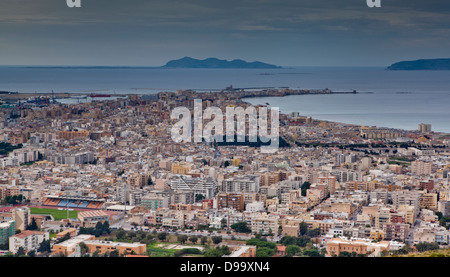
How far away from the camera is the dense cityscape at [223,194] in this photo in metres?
5.42

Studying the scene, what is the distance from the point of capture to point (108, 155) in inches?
416

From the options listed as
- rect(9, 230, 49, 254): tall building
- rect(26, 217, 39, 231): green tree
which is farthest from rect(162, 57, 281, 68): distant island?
rect(9, 230, 49, 254): tall building

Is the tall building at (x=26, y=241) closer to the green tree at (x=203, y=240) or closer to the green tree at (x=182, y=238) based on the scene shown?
the green tree at (x=182, y=238)

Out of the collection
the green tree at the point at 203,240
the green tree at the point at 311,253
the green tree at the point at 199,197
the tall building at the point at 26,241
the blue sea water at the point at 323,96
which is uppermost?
the blue sea water at the point at 323,96

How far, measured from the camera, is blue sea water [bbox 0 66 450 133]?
1563 centimetres

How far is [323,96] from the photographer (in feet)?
71.3

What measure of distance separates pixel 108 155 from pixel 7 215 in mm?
4245

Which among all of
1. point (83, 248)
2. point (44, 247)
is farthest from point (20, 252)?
point (83, 248)

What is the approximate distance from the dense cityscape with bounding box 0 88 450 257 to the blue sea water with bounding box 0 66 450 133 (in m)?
2.69

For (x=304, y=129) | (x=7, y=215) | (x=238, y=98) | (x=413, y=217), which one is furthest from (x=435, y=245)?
(x=238, y=98)

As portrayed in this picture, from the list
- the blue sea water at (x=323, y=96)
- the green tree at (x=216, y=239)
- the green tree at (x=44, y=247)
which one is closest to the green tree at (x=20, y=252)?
the green tree at (x=44, y=247)

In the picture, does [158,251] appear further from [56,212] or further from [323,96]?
[323,96]

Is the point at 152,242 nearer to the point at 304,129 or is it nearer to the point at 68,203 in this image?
the point at 68,203

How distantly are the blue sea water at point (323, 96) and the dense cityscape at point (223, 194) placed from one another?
269cm
